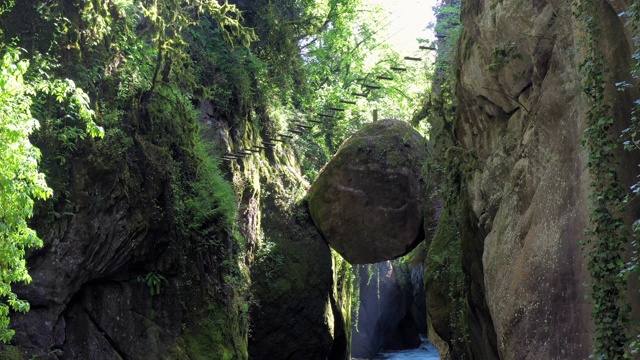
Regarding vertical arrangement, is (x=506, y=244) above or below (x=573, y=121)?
below

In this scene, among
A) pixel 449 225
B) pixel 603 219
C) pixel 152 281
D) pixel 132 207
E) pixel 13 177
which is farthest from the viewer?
pixel 449 225

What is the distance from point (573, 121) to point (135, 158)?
23.7ft

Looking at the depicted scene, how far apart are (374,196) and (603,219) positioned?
35.1ft

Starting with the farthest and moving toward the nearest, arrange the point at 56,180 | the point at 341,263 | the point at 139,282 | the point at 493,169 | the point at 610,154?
1. the point at 341,263
2. the point at 139,282
3. the point at 56,180
4. the point at 493,169
5. the point at 610,154

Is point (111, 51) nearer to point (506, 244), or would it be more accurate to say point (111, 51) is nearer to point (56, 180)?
point (56, 180)

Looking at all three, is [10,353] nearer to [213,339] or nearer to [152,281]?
[152,281]

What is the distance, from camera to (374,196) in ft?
54.0

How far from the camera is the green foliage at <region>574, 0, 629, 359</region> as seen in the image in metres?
5.64

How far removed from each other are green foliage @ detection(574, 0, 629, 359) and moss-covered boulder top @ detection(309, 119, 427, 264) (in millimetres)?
10064

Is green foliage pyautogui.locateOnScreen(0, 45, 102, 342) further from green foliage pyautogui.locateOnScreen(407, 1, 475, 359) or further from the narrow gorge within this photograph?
green foliage pyautogui.locateOnScreen(407, 1, 475, 359)

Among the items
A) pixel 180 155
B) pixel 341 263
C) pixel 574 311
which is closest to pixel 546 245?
pixel 574 311

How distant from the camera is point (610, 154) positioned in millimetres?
5891

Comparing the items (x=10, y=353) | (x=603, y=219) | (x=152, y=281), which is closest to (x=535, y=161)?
(x=603, y=219)

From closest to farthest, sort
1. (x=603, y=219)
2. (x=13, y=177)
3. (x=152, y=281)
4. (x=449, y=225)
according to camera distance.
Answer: (x=603, y=219)
(x=13, y=177)
(x=152, y=281)
(x=449, y=225)
